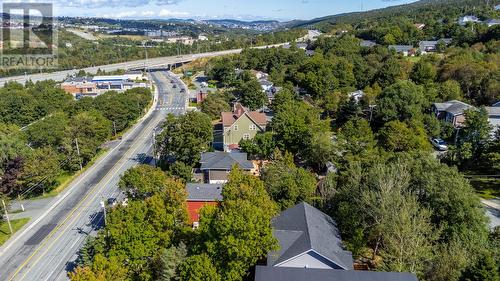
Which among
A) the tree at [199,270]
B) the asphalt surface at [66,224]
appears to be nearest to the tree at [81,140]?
the asphalt surface at [66,224]

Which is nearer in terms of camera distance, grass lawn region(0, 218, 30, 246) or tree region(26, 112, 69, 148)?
grass lawn region(0, 218, 30, 246)

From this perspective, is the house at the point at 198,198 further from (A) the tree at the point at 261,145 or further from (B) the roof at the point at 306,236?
(A) the tree at the point at 261,145

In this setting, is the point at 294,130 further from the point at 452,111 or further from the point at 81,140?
the point at 81,140

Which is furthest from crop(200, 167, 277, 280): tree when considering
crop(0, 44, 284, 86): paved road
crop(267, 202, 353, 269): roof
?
crop(0, 44, 284, 86): paved road

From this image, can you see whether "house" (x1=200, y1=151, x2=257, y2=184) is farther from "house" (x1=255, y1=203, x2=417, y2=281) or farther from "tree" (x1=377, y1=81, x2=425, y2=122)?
"tree" (x1=377, y1=81, x2=425, y2=122)

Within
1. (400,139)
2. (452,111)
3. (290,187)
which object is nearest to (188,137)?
(290,187)
